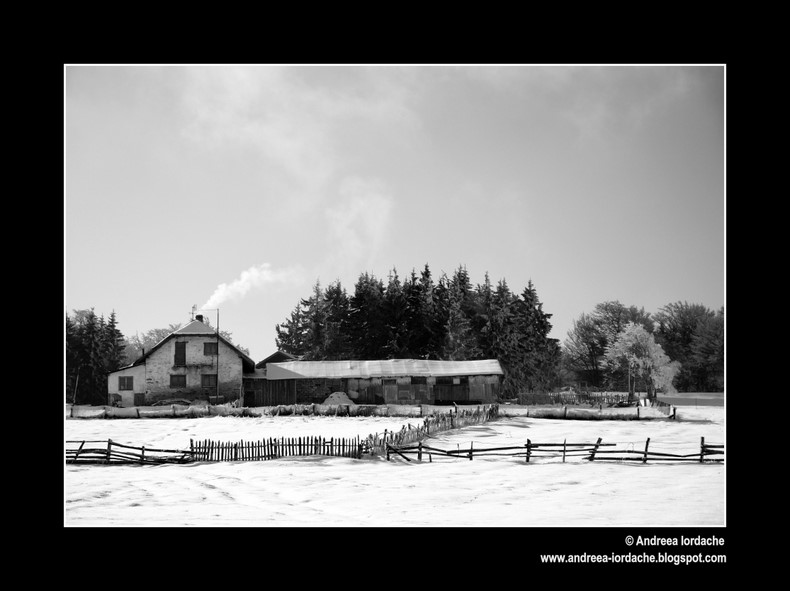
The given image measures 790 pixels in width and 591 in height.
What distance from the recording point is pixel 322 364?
57.3 metres

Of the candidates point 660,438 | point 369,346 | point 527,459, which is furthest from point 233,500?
point 369,346

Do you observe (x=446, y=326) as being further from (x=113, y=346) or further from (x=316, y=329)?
(x=113, y=346)

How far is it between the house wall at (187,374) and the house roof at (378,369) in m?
3.56

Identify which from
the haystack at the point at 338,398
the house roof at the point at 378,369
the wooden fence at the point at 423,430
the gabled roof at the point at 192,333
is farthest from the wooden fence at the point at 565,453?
the gabled roof at the point at 192,333

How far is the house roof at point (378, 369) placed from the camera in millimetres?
55438

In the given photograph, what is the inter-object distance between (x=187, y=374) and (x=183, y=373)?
0.31 m

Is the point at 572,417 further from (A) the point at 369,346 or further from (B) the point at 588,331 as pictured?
(B) the point at 588,331

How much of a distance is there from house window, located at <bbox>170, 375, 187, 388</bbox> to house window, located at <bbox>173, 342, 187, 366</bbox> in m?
1.02

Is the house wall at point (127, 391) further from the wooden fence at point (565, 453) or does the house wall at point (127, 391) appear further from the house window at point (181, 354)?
the wooden fence at point (565, 453)

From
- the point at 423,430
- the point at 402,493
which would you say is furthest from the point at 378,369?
the point at 402,493

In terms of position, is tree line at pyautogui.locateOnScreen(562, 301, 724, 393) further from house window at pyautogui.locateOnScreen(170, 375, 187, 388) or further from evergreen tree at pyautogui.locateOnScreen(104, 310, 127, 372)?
evergreen tree at pyautogui.locateOnScreen(104, 310, 127, 372)

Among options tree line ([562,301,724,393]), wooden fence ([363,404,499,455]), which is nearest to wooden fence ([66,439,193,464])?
wooden fence ([363,404,499,455])

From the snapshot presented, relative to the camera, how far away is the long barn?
5519 cm
